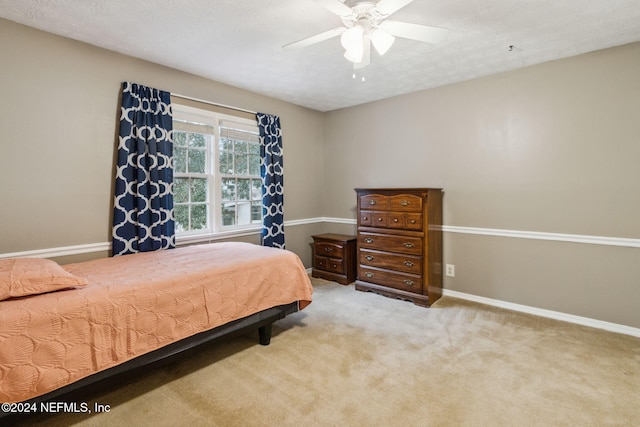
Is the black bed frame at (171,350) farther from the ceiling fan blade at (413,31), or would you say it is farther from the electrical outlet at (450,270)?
the ceiling fan blade at (413,31)

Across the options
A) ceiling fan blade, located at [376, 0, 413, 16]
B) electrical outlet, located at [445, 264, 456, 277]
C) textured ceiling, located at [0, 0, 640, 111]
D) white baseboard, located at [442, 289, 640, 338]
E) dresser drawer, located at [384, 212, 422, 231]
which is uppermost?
textured ceiling, located at [0, 0, 640, 111]

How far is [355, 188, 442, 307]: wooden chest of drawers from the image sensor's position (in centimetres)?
334

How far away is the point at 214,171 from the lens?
11.5 feet

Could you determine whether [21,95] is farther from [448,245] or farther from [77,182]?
[448,245]

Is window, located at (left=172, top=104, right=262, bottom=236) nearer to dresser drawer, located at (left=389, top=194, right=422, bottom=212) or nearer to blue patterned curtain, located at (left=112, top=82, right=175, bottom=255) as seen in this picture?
blue patterned curtain, located at (left=112, top=82, right=175, bottom=255)

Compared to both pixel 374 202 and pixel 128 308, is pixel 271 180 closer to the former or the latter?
pixel 374 202

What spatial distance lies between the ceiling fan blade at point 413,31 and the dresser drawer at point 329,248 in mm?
2625

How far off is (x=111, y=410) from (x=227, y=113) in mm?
2904

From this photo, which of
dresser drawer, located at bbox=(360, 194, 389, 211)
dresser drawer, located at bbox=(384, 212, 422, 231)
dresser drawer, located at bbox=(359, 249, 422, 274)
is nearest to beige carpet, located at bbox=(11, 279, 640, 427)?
dresser drawer, located at bbox=(359, 249, 422, 274)

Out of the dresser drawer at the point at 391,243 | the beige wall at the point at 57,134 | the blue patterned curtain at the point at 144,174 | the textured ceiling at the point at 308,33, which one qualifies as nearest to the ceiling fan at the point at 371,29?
the textured ceiling at the point at 308,33

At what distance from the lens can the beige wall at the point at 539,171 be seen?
2674 millimetres

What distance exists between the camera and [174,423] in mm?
1657

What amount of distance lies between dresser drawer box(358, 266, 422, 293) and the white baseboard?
1.83 feet

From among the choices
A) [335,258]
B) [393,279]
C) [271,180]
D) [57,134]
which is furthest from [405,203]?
[57,134]
